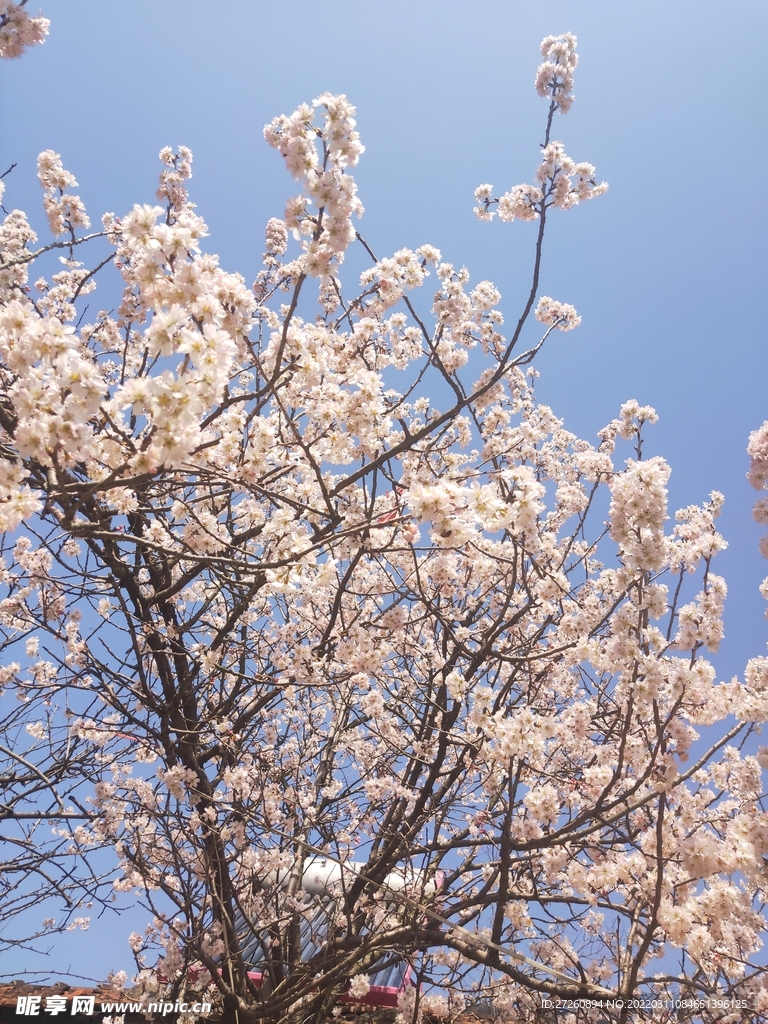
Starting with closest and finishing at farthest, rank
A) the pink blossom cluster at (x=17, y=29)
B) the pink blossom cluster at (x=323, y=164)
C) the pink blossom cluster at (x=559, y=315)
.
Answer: the pink blossom cluster at (x=323, y=164)
the pink blossom cluster at (x=17, y=29)
the pink blossom cluster at (x=559, y=315)

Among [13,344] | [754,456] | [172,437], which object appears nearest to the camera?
[172,437]

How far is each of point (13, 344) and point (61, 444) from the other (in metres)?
0.58

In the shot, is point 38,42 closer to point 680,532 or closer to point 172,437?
point 172,437

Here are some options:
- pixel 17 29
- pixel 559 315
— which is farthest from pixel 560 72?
pixel 17 29

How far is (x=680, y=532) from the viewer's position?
14.4 feet

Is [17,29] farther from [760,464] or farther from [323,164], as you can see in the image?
[760,464]

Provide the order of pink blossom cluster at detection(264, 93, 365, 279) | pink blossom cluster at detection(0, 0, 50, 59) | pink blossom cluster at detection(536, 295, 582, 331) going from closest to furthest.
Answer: pink blossom cluster at detection(264, 93, 365, 279), pink blossom cluster at detection(0, 0, 50, 59), pink blossom cluster at detection(536, 295, 582, 331)

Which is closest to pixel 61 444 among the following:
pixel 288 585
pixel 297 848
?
pixel 288 585

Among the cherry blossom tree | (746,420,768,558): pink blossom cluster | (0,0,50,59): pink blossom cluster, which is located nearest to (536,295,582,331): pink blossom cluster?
the cherry blossom tree

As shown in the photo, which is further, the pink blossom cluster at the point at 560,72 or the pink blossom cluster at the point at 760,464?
the pink blossom cluster at the point at 560,72

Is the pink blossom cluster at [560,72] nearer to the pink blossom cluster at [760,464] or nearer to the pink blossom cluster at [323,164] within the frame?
the pink blossom cluster at [323,164]

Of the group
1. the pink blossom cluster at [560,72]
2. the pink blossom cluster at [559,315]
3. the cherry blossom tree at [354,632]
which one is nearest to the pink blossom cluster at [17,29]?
the cherry blossom tree at [354,632]

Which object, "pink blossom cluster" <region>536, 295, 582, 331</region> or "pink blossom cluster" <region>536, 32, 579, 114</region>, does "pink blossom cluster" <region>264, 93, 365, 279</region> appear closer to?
"pink blossom cluster" <region>536, 32, 579, 114</region>

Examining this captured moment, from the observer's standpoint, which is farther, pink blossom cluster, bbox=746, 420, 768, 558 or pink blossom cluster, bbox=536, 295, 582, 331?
pink blossom cluster, bbox=536, 295, 582, 331
